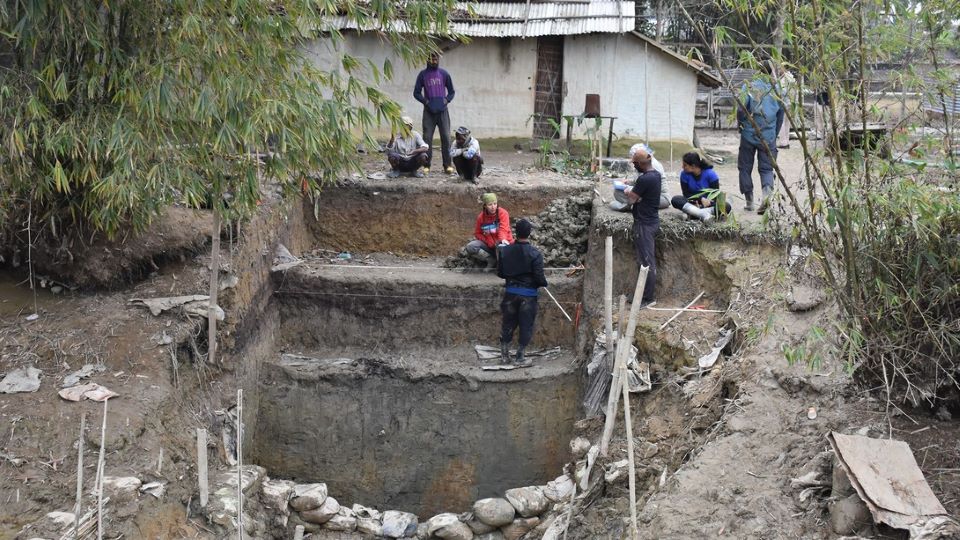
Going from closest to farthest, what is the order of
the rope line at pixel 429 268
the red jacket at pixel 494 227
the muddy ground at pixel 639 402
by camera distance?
the muddy ground at pixel 639 402
the red jacket at pixel 494 227
the rope line at pixel 429 268

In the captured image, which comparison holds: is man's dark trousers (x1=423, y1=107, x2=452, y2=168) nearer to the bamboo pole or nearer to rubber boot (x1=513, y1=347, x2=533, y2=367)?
rubber boot (x1=513, y1=347, x2=533, y2=367)

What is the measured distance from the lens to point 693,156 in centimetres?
1046

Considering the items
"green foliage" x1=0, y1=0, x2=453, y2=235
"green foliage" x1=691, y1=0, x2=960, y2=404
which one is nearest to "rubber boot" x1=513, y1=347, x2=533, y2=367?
"green foliage" x1=0, y1=0, x2=453, y2=235

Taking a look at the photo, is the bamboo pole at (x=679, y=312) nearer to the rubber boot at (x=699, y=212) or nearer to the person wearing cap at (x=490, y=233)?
the rubber boot at (x=699, y=212)

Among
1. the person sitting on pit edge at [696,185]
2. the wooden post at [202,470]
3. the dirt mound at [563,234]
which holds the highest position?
the person sitting on pit edge at [696,185]

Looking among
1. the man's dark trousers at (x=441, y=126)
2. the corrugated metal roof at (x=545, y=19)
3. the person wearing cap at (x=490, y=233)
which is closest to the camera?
the person wearing cap at (x=490, y=233)

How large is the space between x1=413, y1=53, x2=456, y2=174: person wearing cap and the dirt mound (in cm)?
201

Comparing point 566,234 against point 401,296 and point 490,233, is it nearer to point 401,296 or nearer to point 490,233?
point 490,233

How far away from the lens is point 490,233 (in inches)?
474

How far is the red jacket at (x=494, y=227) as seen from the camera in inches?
468

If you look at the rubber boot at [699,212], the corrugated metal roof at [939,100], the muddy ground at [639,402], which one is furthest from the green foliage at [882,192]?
the rubber boot at [699,212]

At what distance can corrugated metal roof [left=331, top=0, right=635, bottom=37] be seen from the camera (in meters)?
15.6

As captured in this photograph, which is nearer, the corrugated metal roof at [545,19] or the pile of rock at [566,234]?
the pile of rock at [566,234]

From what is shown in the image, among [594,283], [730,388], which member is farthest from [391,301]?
[730,388]
